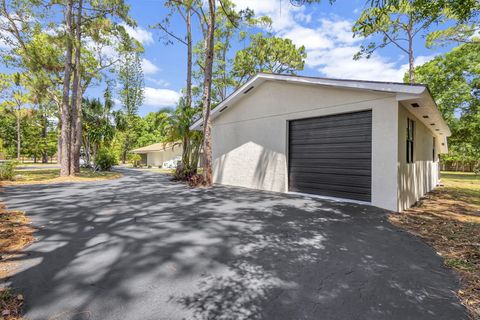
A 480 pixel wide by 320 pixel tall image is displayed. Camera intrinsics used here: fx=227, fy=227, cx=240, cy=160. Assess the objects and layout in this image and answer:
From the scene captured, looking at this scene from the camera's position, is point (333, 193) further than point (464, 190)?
No

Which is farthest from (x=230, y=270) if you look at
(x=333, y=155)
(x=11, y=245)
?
(x=333, y=155)

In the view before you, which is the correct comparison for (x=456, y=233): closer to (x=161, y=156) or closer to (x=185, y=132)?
(x=185, y=132)

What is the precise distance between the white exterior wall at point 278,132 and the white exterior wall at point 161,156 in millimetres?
19147

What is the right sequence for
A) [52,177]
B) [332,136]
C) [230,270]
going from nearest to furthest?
[230,270] < [332,136] < [52,177]

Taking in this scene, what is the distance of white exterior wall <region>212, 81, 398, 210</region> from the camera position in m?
6.14

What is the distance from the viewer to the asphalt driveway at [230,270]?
2178mm

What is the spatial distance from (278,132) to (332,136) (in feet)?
7.37

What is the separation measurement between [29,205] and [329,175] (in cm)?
905

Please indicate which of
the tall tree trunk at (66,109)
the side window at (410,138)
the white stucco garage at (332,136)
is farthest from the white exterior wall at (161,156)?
the side window at (410,138)

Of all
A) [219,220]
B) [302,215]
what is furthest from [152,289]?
[302,215]

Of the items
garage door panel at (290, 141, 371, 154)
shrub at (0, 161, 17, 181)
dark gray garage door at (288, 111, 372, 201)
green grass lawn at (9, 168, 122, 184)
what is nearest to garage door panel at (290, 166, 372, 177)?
dark gray garage door at (288, 111, 372, 201)

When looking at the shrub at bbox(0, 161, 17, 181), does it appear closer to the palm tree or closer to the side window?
the palm tree

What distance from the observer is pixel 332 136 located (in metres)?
7.45

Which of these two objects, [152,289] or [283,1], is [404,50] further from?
[152,289]
